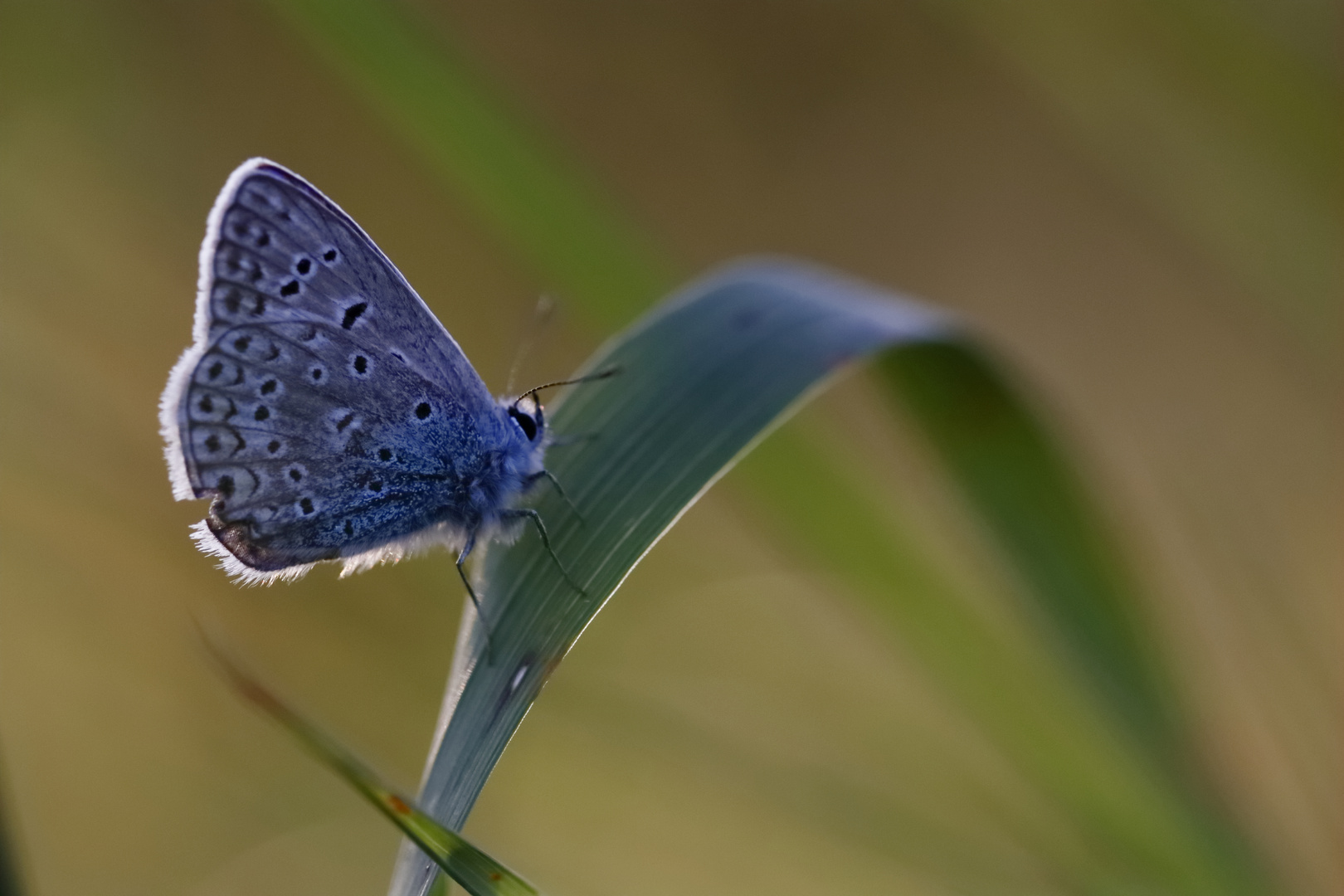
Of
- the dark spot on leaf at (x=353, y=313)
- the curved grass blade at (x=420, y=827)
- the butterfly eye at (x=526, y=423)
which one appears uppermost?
the dark spot on leaf at (x=353, y=313)

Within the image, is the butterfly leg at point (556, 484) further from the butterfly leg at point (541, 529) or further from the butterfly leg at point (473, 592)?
the butterfly leg at point (473, 592)

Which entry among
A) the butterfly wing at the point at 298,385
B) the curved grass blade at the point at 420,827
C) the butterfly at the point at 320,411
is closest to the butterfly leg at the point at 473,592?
the butterfly at the point at 320,411

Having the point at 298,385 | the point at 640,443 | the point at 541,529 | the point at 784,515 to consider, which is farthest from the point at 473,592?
the point at 784,515

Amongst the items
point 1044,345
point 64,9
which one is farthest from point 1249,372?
point 64,9

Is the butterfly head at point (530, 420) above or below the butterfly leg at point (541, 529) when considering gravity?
above

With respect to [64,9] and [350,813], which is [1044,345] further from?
[64,9]

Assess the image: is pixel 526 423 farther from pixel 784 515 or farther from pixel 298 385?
pixel 784 515
